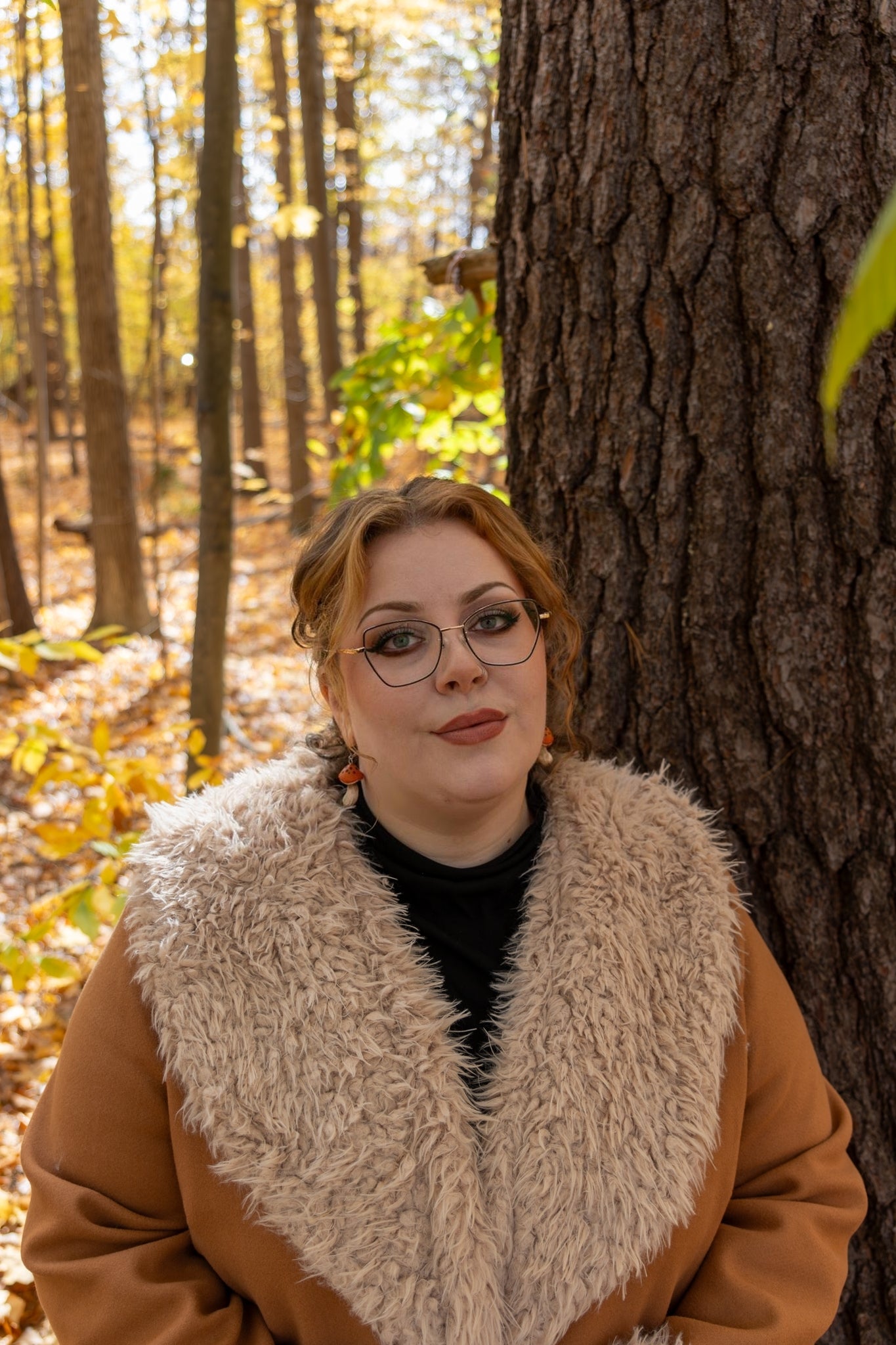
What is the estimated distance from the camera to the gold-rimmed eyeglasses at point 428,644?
1695 mm

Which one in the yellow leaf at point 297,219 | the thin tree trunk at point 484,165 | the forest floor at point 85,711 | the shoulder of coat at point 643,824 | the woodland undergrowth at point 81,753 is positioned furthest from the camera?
the thin tree trunk at point 484,165

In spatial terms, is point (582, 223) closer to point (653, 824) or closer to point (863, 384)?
point (863, 384)

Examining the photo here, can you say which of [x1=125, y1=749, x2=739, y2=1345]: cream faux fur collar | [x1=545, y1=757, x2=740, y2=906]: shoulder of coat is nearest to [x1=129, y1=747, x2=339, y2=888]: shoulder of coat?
[x1=125, y1=749, x2=739, y2=1345]: cream faux fur collar

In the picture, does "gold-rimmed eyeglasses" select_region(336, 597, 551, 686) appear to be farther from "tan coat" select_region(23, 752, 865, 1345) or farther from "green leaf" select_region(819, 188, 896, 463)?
"green leaf" select_region(819, 188, 896, 463)

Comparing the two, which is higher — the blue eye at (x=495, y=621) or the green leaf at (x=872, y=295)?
the green leaf at (x=872, y=295)

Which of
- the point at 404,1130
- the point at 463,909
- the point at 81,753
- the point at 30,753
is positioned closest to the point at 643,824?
the point at 463,909

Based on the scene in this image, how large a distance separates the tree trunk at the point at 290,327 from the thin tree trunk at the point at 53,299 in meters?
2.34

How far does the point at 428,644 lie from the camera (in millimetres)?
1703

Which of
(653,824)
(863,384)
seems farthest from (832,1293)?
(863,384)

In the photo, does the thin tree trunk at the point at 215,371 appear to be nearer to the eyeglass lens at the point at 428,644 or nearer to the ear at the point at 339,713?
the ear at the point at 339,713

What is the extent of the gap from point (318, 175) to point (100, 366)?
2921mm

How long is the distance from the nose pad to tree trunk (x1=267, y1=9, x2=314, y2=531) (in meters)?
8.00

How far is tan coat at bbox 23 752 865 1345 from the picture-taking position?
4.93 feet

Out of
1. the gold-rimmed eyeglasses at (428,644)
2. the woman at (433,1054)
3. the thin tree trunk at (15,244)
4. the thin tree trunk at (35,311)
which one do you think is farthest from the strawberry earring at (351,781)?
the thin tree trunk at (15,244)
